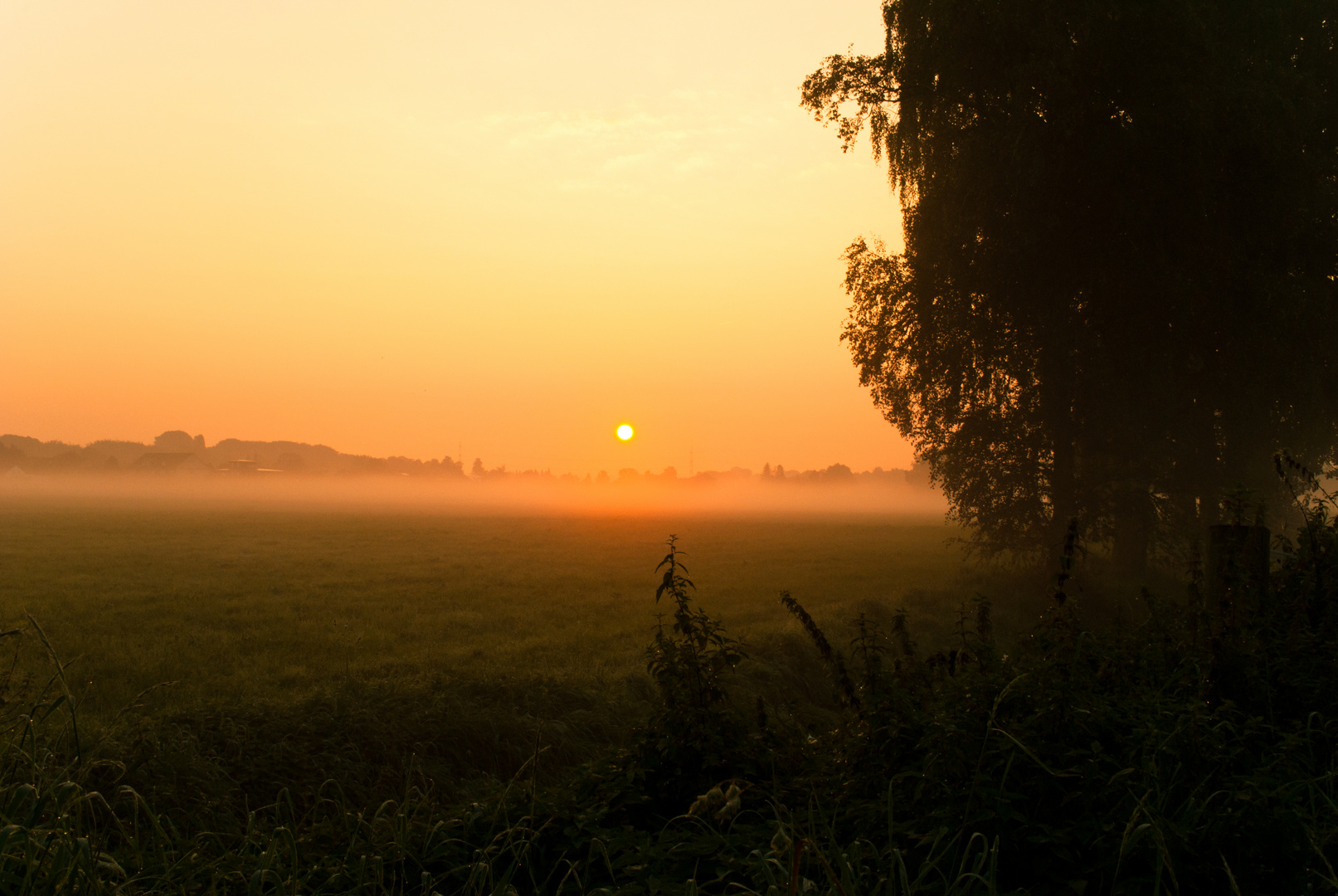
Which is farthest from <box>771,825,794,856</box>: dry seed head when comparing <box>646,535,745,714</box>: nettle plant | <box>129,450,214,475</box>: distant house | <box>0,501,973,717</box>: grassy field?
<box>129,450,214,475</box>: distant house

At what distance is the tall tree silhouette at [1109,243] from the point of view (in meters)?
16.7

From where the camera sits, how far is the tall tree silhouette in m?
16.7

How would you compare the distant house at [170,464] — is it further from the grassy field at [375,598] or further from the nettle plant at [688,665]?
the nettle plant at [688,665]

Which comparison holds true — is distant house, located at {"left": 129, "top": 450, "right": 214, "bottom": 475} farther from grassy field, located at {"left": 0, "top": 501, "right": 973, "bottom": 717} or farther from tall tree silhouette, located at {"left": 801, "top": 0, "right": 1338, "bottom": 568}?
tall tree silhouette, located at {"left": 801, "top": 0, "right": 1338, "bottom": 568}

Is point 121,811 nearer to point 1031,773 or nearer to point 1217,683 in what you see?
point 1031,773

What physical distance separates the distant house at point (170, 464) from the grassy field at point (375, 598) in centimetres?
14047

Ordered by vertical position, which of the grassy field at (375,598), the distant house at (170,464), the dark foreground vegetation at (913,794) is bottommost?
the grassy field at (375,598)

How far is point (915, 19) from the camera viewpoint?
1936cm

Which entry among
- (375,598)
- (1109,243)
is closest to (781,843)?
(1109,243)

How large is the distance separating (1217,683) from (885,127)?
18417 mm

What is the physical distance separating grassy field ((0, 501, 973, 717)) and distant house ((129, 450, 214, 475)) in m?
140

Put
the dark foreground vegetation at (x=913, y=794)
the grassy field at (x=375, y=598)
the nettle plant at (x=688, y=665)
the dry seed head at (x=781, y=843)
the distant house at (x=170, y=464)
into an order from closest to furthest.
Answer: the dry seed head at (x=781, y=843), the dark foreground vegetation at (x=913, y=794), the nettle plant at (x=688, y=665), the grassy field at (x=375, y=598), the distant house at (x=170, y=464)

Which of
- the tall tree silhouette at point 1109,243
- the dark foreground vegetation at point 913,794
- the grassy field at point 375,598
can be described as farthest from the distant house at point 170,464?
the dark foreground vegetation at point 913,794

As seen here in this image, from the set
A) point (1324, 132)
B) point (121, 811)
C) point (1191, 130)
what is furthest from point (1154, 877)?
Result: point (1324, 132)
